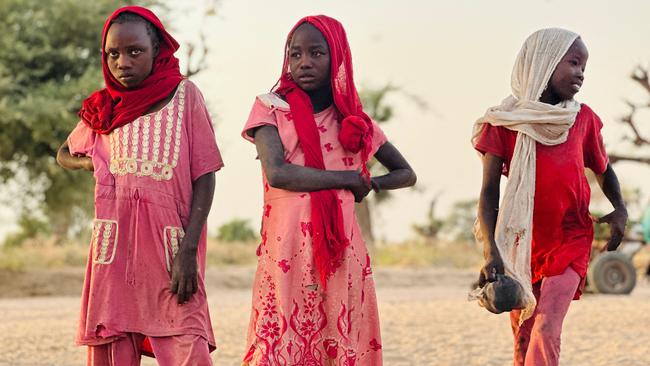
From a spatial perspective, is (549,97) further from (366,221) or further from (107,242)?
(366,221)

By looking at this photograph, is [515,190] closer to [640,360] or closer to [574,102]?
[574,102]

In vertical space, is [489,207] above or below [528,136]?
below

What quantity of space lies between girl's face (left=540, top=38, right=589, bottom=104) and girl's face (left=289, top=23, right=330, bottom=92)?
A: 1256 millimetres

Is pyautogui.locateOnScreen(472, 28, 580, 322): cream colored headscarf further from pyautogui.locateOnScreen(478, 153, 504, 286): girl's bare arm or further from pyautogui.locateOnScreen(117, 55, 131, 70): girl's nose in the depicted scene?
pyautogui.locateOnScreen(117, 55, 131, 70): girl's nose

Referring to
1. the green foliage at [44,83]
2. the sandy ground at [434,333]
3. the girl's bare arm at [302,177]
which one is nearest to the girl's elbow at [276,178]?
the girl's bare arm at [302,177]

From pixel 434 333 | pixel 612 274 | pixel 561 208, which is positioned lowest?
pixel 434 333

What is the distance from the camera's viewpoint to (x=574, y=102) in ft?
18.0

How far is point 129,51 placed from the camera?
464cm

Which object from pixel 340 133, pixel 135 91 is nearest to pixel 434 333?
pixel 340 133

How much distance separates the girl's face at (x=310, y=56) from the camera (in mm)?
4750

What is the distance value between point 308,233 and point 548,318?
1269mm

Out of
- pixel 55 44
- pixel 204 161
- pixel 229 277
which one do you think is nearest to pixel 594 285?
pixel 229 277

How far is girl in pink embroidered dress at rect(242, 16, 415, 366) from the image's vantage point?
4.68 metres

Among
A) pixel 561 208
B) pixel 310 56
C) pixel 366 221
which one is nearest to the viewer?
pixel 310 56
